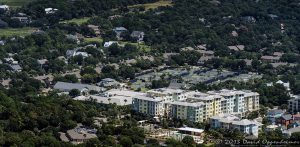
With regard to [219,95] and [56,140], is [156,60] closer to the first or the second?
[219,95]

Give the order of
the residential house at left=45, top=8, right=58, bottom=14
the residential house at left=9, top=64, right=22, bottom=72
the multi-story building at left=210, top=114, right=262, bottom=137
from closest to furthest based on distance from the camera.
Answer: the multi-story building at left=210, top=114, right=262, bottom=137 → the residential house at left=9, top=64, right=22, bottom=72 → the residential house at left=45, top=8, right=58, bottom=14

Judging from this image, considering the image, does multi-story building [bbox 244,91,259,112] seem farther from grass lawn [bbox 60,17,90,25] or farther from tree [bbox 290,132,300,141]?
grass lawn [bbox 60,17,90,25]

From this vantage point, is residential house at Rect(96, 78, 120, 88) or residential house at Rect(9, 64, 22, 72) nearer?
residential house at Rect(96, 78, 120, 88)

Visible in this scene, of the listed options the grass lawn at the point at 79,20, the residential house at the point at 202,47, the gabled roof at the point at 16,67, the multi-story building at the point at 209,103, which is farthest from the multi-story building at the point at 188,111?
the grass lawn at the point at 79,20

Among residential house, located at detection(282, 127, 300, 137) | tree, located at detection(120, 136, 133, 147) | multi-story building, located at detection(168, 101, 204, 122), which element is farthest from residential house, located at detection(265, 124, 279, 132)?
tree, located at detection(120, 136, 133, 147)

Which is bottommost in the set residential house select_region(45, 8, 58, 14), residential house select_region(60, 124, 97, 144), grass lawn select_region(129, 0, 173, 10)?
grass lawn select_region(129, 0, 173, 10)

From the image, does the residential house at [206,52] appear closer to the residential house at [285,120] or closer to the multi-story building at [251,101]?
the multi-story building at [251,101]

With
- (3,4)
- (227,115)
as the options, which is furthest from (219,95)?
(3,4)
